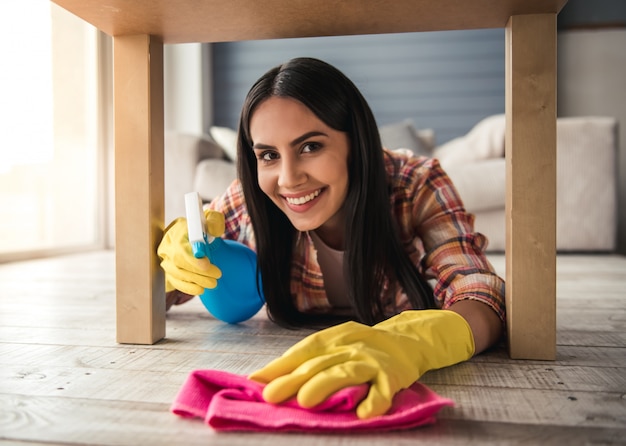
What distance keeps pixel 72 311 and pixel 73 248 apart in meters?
2.18

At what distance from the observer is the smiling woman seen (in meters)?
2.82

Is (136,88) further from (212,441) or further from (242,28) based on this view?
(212,441)

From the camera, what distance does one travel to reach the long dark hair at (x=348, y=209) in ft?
3.49

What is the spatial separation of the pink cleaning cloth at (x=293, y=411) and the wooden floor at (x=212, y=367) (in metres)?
0.01

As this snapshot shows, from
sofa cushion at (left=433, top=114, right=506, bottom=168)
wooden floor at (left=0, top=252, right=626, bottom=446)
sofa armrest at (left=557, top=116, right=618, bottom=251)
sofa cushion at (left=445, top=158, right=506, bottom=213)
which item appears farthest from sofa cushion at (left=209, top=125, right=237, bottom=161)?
wooden floor at (left=0, top=252, right=626, bottom=446)

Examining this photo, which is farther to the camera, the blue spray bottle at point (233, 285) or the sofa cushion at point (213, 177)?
the sofa cushion at point (213, 177)

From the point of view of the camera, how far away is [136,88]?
101 cm

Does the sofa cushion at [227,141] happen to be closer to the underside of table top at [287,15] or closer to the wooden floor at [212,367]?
the wooden floor at [212,367]

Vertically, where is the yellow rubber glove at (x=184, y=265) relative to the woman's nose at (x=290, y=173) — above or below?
below

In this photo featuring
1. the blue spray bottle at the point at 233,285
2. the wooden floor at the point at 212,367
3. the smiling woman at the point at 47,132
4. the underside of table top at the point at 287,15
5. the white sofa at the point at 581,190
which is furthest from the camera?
the white sofa at the point at 581,190

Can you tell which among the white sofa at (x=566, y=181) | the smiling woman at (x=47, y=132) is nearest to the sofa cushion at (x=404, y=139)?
the white sofa at (x=566, y=181)

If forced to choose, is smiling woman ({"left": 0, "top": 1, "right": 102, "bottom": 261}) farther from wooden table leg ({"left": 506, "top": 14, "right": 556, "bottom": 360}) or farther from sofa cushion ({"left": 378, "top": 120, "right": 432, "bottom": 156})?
wooden table leg ({"left": 506, "top": 14, "right": 556, "bottom": 360})

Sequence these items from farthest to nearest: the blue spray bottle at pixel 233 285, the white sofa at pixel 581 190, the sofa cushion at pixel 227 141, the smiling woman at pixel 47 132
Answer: the sofa cushion at pixel 227 141
the white sofa at pixel 581 190
the smiling woman at pixel 47 132
the blue spray bottle at pixel 233 285

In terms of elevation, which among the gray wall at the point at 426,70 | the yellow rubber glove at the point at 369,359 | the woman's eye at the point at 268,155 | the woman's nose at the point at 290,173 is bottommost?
the yellow rubber glove at the point at 369,359
